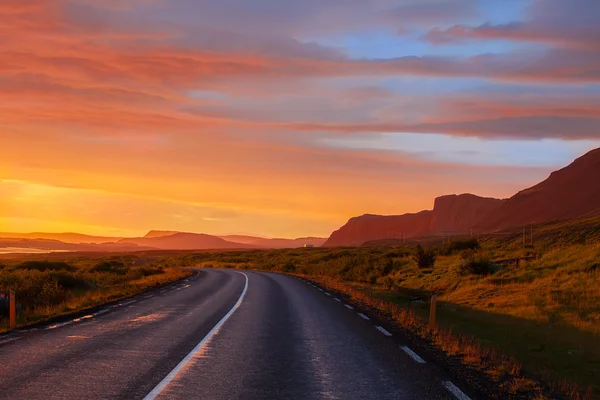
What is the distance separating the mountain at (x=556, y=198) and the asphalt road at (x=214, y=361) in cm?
16257

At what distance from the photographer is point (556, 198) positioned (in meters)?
177

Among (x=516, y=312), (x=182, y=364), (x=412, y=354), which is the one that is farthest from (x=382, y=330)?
(x=516, y=312)

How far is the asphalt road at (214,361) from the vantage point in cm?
743

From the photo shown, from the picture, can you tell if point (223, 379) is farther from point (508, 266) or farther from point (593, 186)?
point (593, 186)

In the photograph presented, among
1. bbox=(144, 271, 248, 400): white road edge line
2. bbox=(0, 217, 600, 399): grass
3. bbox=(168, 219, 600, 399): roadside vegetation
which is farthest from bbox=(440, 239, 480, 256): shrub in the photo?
bbox=(144, 271, 248, 400): white road edge line

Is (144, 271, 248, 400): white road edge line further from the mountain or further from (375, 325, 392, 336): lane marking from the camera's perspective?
the mountain

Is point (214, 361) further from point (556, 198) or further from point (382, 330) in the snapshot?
point (556, 198)

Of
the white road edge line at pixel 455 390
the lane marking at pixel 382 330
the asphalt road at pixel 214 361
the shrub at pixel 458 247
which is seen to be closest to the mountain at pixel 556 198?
the shrub at pixel 458 247

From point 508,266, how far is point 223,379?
26876 millimetres

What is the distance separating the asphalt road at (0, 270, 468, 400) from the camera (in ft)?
24.4

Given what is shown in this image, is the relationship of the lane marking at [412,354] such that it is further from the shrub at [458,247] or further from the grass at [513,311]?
the shrub at [458,247]

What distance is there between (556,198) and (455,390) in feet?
613

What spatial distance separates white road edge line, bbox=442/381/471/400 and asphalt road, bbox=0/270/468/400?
0.02 metres

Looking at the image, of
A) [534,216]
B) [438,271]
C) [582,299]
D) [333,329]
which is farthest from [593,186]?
[333,329]
